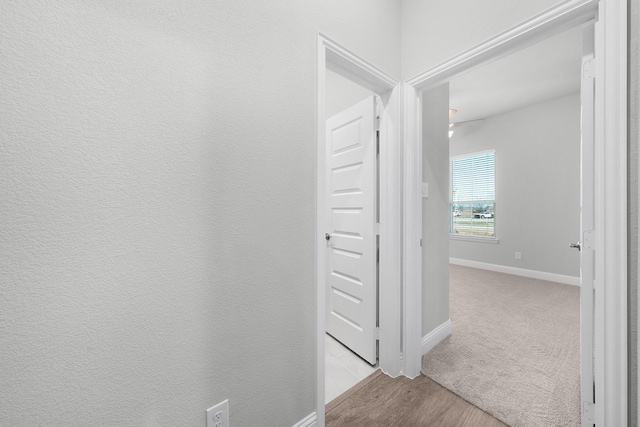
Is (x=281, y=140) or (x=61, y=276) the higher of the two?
(x=281, y=140)

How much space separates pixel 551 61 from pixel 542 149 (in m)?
1.69

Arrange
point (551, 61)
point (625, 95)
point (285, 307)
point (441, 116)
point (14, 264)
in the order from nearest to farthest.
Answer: point (14, 264)
point (625, 95)
point (285, 307)
point (441, 116)
point (551, 61)

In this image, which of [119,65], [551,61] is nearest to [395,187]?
[119,65]

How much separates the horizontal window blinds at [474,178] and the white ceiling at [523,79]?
2.95 feet

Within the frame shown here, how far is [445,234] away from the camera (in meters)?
2.37

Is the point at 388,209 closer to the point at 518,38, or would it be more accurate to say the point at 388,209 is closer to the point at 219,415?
the point at 518,38

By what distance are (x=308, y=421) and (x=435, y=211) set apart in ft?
5.64

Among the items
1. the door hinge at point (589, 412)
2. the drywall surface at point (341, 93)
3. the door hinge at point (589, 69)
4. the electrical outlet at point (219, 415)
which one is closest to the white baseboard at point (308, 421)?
the electrical outlet at point (219, 415)

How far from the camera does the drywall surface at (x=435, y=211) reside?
2.16 meters

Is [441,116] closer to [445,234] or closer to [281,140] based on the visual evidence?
[445,234]

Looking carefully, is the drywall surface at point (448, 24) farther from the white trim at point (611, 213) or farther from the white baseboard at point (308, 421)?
the white baseboard at point (308, 421)

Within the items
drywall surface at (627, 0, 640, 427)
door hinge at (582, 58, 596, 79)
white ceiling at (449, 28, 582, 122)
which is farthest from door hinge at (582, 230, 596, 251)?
white ceiling at (449, 28, 582, 122)

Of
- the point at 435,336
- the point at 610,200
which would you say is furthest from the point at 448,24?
the point at 435,336

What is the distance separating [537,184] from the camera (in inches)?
173
